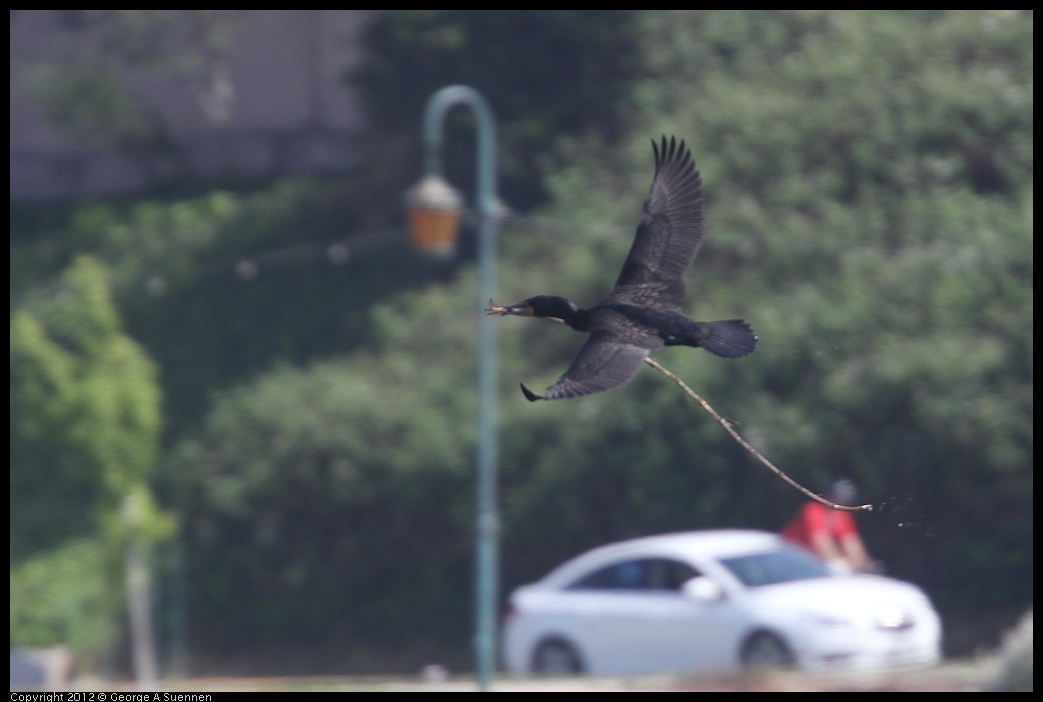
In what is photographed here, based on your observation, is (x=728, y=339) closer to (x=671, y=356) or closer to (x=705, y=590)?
(x=705, y=590)

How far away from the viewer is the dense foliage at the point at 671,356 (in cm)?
1413

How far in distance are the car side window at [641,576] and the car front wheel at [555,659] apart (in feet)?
1.54

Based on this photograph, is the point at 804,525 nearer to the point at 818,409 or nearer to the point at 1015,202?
the point at 818,409

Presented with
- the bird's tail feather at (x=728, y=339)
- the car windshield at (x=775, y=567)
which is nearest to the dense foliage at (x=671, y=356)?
the car windshield at (x=775, y=567)

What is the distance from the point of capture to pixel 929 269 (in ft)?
47.6

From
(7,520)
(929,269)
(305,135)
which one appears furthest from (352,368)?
(305,135)

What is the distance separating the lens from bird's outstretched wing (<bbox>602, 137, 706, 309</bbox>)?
148 inches

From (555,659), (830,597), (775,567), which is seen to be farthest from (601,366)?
(555,659)

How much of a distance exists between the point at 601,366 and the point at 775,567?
306 inches

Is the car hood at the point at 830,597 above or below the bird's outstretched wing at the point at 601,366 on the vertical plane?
below

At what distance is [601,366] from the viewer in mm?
3301

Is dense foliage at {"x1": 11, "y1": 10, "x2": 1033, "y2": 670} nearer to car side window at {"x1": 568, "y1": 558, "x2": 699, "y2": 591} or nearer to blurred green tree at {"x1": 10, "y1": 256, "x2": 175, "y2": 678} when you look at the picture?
car side window at {"x1": 568, "y1": 558, "x2": 699, "y2": 591}

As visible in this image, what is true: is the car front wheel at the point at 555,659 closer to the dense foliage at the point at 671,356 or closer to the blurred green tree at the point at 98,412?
the dense foliage at the point at 671,356

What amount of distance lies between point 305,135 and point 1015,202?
1440cm
